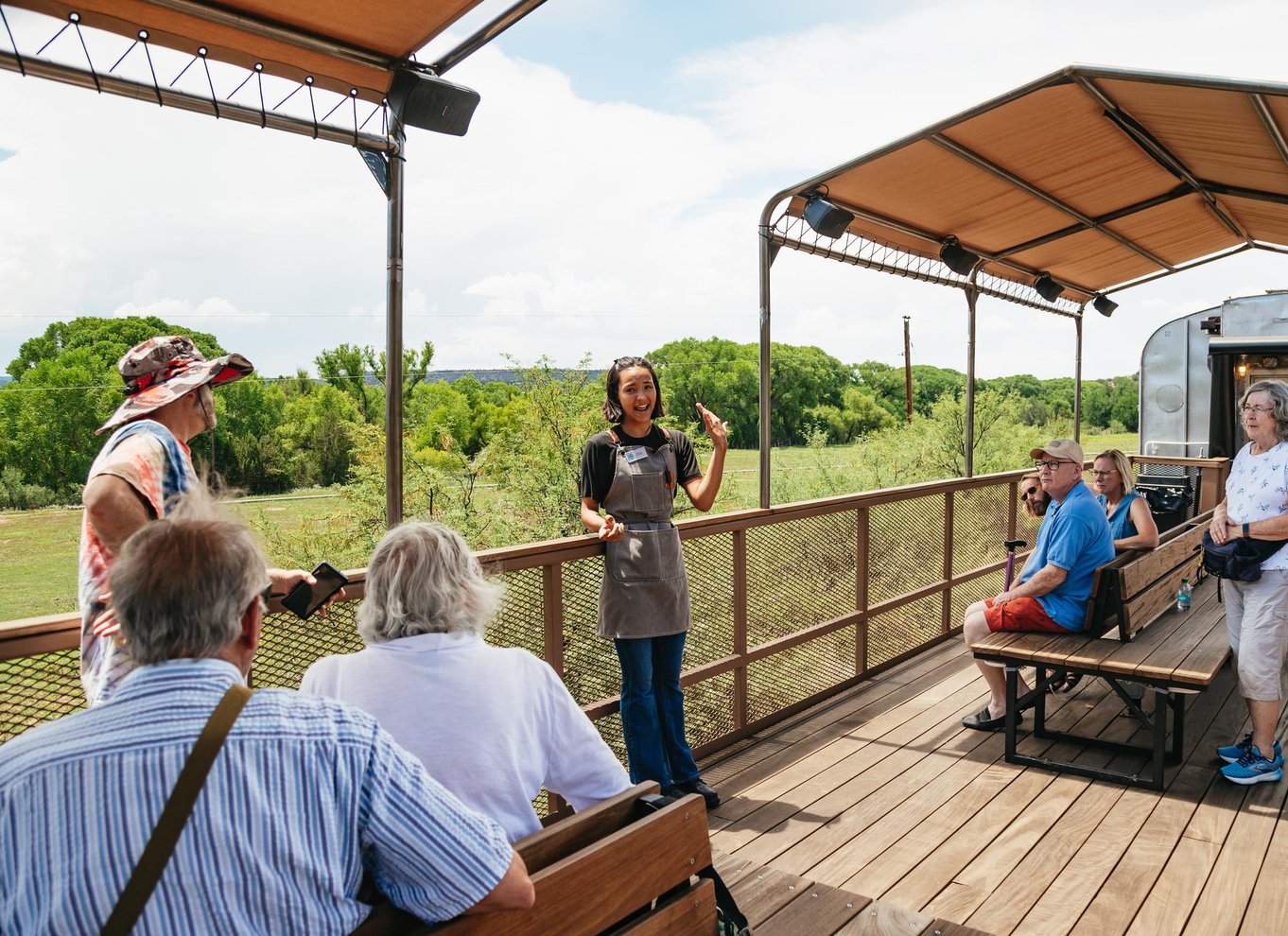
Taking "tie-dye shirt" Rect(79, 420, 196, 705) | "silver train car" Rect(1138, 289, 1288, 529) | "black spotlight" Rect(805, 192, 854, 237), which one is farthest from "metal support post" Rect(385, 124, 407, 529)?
"silver train car" Rect(1138, 289, 1288, 529)

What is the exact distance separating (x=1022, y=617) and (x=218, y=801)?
12.6ft

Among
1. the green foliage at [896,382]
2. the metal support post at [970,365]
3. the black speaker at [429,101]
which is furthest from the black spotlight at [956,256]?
the green foliage at [896,382]

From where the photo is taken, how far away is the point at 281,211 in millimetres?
52594

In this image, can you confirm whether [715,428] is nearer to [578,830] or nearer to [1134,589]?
[1134,589]

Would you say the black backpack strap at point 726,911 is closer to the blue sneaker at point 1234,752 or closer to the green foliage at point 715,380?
the blue sneaker at point 1234,752

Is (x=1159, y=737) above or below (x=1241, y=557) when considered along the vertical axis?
below

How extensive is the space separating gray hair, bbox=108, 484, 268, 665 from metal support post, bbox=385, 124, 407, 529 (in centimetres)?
156

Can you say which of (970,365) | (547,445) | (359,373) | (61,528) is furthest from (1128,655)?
(61,528)

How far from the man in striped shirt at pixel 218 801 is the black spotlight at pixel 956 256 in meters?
5.50

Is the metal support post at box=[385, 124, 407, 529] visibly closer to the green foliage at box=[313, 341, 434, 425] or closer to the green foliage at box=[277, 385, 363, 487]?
the green foliage at box=[277, 385, 363, 487]

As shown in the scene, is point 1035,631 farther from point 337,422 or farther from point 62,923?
point 337,422

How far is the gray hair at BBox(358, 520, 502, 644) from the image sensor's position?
1.71m

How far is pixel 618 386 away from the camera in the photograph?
3.51 meters

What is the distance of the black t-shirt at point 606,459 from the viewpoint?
3.48 metres
